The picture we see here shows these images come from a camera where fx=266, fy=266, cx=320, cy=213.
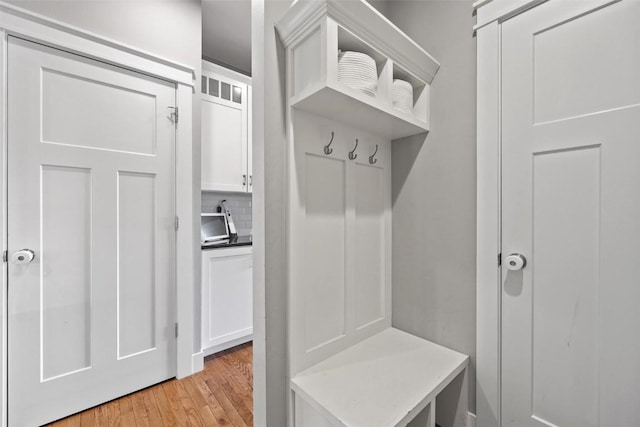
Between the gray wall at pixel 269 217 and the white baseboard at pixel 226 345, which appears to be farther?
the white baseboard at pixel 226 345

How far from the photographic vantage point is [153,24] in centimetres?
179

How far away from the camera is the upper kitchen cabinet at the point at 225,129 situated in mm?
2283

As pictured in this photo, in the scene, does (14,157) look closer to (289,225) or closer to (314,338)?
(289,225)

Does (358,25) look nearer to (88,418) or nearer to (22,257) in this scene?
(22,257)

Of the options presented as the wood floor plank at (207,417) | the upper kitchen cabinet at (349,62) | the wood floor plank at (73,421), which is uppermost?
the upper kitchen cabinet at (349,62)

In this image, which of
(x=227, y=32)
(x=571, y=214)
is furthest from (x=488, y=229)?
(x=227, y=32)

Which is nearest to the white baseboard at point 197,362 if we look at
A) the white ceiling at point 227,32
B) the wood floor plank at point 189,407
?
the wood floor plank at point 189,407

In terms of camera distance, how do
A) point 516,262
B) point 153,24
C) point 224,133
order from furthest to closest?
point 224,133 → point 153,24 → point 516,262

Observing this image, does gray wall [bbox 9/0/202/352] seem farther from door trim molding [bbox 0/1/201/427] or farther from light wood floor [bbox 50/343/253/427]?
light wood floor [bbox 50/343/253/427]

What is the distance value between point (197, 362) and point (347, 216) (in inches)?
65.3

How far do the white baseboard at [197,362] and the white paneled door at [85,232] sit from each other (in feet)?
0.43

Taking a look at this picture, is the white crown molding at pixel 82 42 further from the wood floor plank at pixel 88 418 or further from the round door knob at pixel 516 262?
the round door knob at pixel 516 262

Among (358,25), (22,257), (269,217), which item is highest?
(358,25)

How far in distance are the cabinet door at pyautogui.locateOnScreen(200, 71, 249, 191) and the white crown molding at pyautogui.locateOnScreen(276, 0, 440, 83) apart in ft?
4.96
